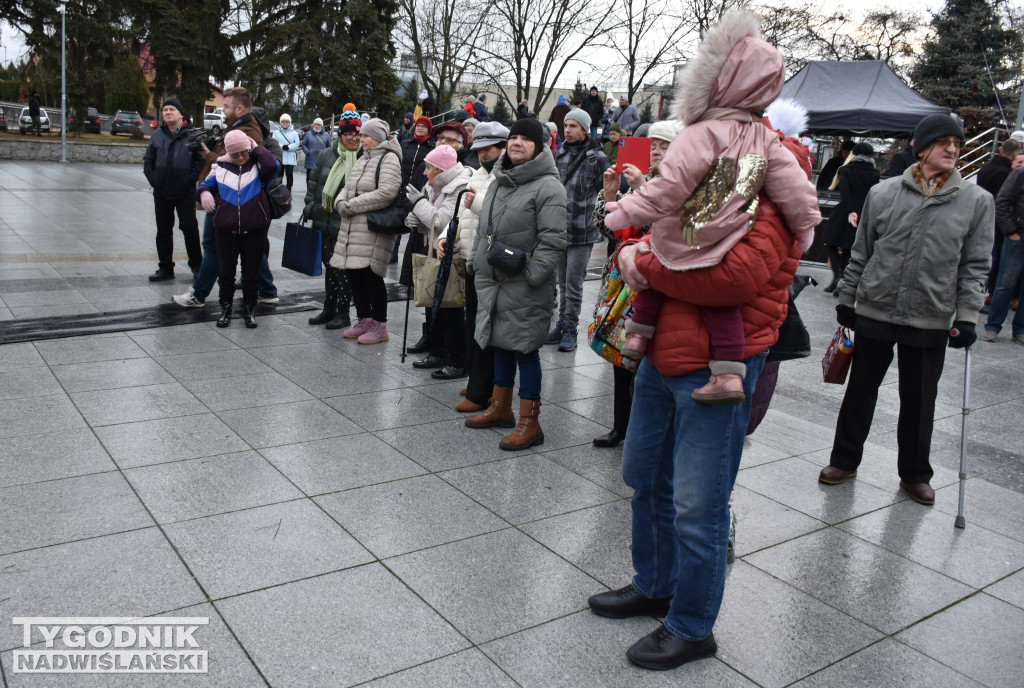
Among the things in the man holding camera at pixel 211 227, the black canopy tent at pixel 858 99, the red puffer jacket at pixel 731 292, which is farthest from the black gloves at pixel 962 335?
the black canopy tent at pixel 858 99

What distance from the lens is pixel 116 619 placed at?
9.72 feet

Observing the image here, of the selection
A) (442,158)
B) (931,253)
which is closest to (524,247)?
(442,158)

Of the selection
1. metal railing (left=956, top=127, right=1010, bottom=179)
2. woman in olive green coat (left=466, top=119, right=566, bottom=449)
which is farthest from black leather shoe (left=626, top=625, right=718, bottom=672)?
metal railing (left=956, top=127, right=1010, bottom=179)

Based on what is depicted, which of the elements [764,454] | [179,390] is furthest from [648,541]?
[179,390]

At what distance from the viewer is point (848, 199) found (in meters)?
10.9

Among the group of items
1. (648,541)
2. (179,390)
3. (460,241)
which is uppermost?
(460,241)

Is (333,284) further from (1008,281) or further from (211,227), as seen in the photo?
(1008,281)

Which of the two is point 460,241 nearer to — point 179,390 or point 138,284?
point 179,390

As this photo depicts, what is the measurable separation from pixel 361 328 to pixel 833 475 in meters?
4.22

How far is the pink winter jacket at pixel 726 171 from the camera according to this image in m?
2.52

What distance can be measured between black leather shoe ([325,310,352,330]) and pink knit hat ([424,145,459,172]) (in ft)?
6.84

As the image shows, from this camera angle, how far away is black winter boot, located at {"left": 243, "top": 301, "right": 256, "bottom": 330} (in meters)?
7.50

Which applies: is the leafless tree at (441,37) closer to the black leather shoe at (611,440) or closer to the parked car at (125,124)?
the parked car at (125,124)

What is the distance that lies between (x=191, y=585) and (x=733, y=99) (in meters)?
2.63
